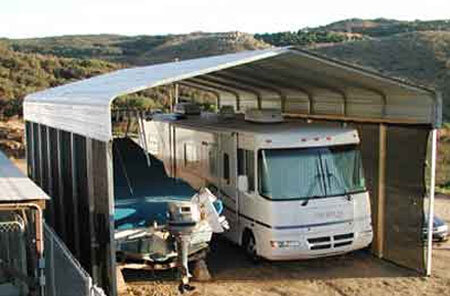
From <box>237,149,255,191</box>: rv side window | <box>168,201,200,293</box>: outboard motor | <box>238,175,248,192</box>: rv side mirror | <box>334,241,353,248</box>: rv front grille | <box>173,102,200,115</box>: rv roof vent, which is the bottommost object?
<box>334,241,353,248</box>: rv front grille

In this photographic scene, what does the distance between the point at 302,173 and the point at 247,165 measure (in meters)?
1.08

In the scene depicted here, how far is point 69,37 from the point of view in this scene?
9894 cm

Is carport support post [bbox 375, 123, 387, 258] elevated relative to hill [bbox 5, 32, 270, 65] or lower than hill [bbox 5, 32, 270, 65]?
lower

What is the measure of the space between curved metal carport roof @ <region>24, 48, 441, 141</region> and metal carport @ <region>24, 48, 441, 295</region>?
0.07ft

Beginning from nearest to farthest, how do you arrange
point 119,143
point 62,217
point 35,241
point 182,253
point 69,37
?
point 35,241 < point 182,253 < point 62,217 < point 119,143 < point 69,37

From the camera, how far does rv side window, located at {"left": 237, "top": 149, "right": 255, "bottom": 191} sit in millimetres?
12258

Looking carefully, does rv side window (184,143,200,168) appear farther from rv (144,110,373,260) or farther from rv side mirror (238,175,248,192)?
rv side mirror (238,175,248,192)

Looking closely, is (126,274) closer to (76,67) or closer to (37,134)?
(37,134)

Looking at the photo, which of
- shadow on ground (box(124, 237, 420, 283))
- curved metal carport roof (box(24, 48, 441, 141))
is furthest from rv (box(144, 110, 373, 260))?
curved metal carport roof (box(24, 48, 441, 141))

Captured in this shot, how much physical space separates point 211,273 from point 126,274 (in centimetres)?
151

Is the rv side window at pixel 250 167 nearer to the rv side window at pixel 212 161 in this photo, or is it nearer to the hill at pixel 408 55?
the rv side window at pixel 212 161

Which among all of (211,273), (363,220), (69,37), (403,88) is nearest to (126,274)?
(211,273)

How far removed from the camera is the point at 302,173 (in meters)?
12.0

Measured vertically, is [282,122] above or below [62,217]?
above
